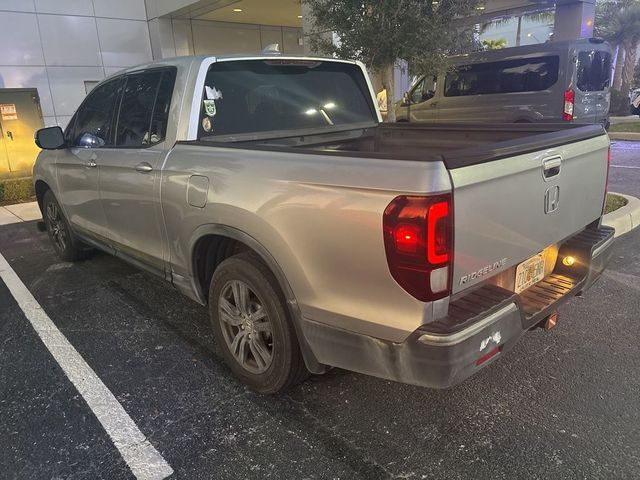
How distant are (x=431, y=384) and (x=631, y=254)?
13.1ft

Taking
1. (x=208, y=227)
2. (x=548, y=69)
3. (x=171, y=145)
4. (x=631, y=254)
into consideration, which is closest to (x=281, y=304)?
(x=208, y=227)

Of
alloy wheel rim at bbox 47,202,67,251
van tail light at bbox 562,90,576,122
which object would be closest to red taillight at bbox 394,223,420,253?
alloy wheel rim at bbox 47,202,67,251

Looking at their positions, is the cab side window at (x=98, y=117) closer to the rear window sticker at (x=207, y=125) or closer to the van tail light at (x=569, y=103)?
the rear window sticker at (x=207, y=125)

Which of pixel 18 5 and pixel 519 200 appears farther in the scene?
pixel 18 5

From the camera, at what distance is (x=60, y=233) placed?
555cm

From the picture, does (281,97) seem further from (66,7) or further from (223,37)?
(223,37)

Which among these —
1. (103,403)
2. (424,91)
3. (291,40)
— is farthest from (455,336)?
(291,40)

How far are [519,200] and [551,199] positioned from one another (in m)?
0.34

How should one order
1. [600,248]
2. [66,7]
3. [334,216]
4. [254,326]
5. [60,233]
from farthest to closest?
[66,7] < [60,233] < [600,248] < [254,326] < [334,216]

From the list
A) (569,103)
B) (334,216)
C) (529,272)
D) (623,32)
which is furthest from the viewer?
(623,32)

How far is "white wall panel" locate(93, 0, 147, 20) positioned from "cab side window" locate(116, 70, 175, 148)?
11562 millimetres

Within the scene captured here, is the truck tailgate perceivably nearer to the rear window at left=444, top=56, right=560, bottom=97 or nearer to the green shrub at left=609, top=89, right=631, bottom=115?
the rear window at left=444, top=56, right=560, bottom=97

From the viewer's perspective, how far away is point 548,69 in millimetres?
10742

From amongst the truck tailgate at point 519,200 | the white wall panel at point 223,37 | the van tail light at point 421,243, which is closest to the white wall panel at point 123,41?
the white wall panel at point 223,37
